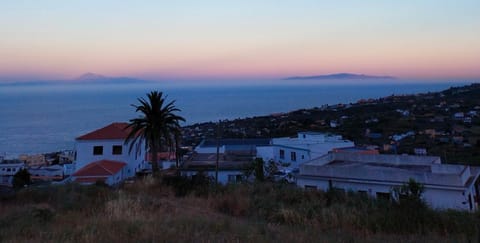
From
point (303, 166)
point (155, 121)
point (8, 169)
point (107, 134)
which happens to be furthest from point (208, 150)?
point (8, 169)

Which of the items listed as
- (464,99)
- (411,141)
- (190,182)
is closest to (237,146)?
(411,141)

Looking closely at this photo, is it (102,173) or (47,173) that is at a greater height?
(102,173)

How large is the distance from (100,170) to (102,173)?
0.41m

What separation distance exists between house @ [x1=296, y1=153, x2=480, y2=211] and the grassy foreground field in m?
7.77

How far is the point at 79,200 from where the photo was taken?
28.2 feet

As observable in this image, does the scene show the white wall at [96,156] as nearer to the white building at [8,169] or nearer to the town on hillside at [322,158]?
the town on hillside at [322,158]

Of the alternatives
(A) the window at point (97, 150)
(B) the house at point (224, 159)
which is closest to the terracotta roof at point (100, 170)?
(A) the window at point (97, 150)

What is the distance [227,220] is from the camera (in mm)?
6117

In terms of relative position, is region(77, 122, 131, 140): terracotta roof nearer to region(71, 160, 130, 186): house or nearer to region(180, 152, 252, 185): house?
region(71, 160, 130, 186): house

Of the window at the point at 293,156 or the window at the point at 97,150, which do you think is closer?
the window at the point at 97,150

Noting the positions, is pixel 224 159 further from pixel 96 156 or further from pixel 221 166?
pixel 96 156

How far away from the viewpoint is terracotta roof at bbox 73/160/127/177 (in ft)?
89.2

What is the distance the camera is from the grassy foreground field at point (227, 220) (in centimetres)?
494

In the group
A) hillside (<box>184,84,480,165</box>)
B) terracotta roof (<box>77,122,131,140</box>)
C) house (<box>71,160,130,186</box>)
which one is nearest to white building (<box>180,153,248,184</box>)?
house (<box>71,160,130,186</box>)
